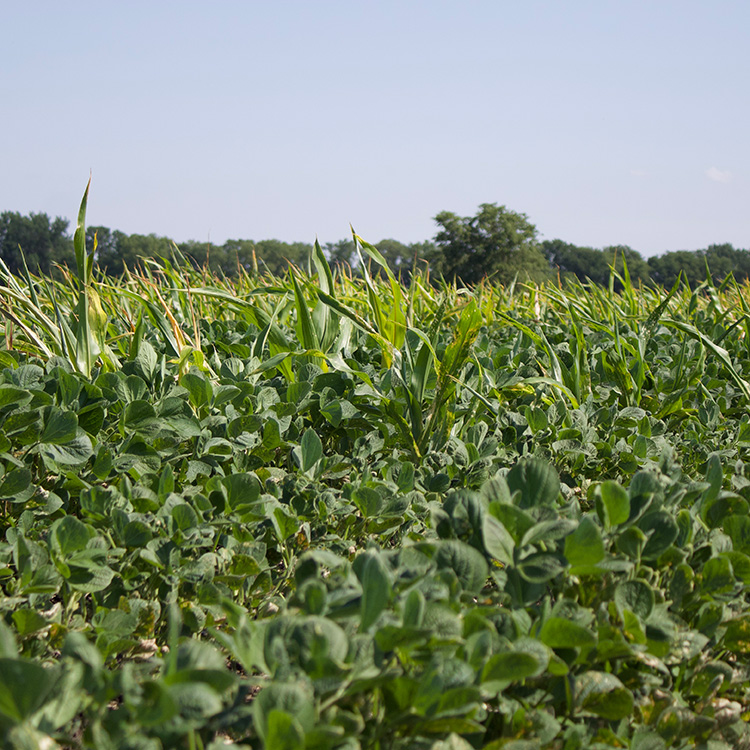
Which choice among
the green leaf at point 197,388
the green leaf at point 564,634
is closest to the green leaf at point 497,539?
the green leaf at point 564,634

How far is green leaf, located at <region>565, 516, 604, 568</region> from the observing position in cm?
93

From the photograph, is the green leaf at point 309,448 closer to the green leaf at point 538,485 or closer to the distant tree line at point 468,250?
the green leaf at point 538,485

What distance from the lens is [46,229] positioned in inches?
2702

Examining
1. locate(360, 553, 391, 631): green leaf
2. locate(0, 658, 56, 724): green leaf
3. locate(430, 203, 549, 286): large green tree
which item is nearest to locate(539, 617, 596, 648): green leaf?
locate(360, 553, 391, 631): green leaf

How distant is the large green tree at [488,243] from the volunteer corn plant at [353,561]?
5296 cm

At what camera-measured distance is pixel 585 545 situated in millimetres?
948

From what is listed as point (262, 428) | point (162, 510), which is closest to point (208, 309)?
point (262, 428)

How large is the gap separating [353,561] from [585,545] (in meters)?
0.48

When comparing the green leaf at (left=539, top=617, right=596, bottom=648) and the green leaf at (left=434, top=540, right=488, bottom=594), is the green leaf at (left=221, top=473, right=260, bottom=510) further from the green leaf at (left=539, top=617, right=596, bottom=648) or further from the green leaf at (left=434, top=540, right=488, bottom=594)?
the green leaf at (left=539, top=617, right=596, bottom=648)

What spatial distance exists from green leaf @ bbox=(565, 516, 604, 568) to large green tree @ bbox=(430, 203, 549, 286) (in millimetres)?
54061

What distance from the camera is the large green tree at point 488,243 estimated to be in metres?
55.1

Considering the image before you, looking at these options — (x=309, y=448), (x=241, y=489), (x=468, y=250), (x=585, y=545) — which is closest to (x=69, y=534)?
(x=241, y=489)

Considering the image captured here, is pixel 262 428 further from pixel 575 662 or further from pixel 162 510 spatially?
pixel 575 662

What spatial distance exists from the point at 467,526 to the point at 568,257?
79588 millimetres
